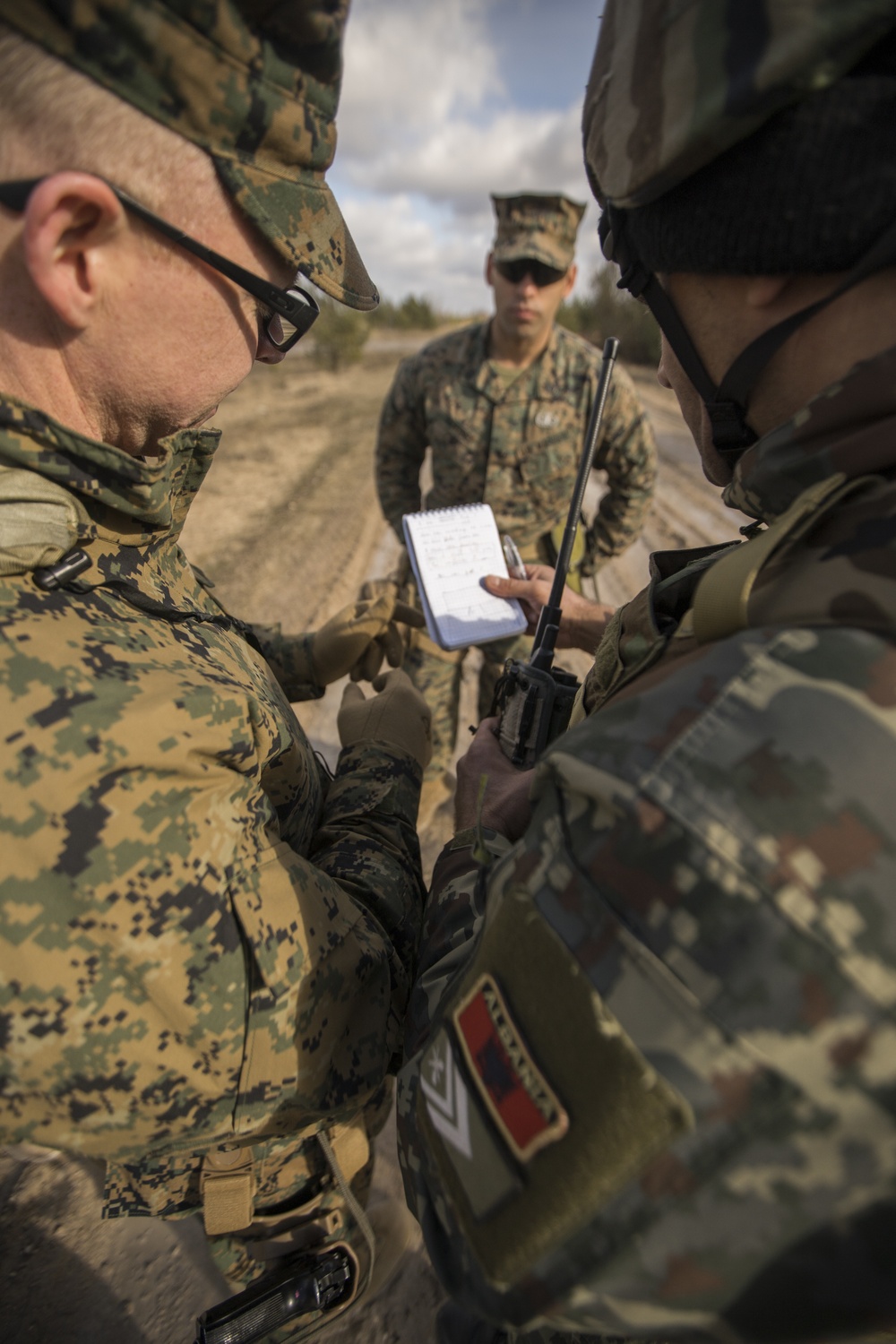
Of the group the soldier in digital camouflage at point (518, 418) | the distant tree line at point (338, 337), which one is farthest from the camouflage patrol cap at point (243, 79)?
the distant tree line at point (338, 337)

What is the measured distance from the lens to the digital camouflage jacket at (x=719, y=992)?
575mm

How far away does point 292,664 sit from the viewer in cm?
208

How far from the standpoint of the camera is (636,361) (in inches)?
1007

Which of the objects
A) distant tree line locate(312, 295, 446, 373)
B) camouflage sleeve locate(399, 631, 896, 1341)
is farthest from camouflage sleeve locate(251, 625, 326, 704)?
distant tree line locate(312, 295, 446, 373)

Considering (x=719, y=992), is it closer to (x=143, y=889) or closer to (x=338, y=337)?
(x=143, y=889)

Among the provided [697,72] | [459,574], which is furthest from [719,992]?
[459,574]

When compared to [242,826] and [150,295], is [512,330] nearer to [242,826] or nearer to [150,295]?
[150,295]

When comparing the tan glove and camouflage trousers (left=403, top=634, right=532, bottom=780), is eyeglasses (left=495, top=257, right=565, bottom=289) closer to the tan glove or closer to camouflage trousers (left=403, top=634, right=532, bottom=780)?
camouflage trousers (left=403, top=634, right=532, bottom=780)

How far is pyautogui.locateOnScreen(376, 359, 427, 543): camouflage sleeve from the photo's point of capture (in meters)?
3.63

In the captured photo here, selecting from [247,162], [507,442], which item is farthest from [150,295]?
[507,442]

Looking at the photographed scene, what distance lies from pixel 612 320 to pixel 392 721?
2966cm

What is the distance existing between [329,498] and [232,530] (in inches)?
62.5

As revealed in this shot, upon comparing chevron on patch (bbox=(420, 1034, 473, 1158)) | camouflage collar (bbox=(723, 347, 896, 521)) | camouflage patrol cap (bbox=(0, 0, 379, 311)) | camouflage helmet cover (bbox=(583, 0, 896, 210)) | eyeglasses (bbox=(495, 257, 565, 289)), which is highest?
eyeglasses (bbox=(495, 257, 565, 289))

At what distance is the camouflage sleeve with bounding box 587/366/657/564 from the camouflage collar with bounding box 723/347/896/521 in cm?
264
